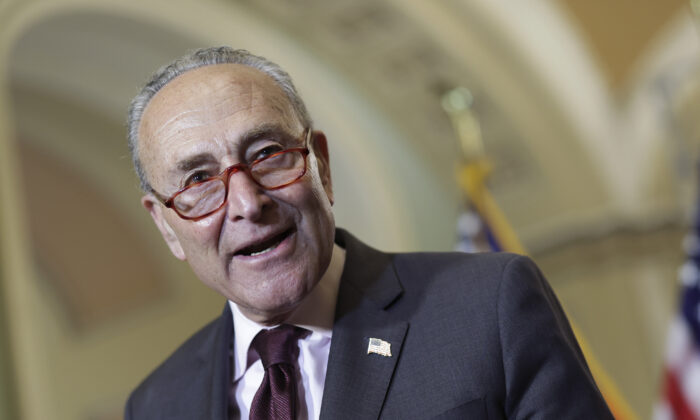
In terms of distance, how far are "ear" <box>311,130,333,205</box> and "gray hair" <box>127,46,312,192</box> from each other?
34 mm

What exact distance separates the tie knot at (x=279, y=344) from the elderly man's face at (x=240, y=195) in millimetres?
36

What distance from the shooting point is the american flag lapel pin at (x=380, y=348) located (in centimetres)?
137

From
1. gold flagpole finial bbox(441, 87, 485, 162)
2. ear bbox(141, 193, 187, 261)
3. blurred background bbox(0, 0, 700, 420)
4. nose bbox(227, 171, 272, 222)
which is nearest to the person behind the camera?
nose bbox(227, 171, 272, 222)

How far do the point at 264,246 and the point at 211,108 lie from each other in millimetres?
225

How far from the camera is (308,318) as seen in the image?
4.72 feet

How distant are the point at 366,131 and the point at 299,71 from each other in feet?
2.44

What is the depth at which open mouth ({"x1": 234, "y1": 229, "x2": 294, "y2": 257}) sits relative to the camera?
1.29 m

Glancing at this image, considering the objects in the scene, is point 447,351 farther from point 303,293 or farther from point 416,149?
point 416,149

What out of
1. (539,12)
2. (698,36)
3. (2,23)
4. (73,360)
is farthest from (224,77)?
(73,360)

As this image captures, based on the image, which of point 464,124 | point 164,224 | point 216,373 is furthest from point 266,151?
point 464,124

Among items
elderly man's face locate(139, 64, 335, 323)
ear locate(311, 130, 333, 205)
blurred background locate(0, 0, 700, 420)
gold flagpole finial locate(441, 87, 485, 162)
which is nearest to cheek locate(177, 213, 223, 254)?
elderly man's face locate(139, 64, 335, 323)

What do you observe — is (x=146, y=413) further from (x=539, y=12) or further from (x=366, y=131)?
(x=539, y=12)

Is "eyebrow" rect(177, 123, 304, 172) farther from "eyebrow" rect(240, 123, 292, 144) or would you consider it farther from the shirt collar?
the shirt collar

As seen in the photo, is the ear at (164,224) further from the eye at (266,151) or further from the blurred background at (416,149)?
the blurred background at (416,149)
